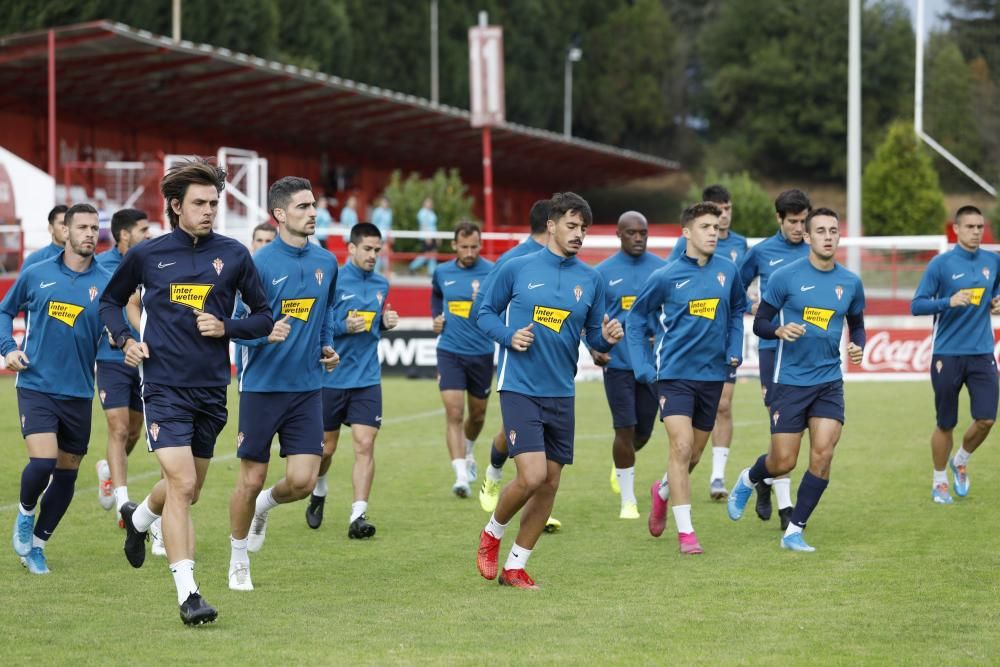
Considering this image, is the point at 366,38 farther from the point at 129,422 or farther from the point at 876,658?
the point at 876,658

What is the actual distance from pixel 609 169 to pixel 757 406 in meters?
50.3

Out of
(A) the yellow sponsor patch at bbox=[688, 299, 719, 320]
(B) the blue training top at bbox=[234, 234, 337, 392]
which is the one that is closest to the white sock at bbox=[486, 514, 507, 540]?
(B) the blue training top at bbox=[234, 234, 337, 392]

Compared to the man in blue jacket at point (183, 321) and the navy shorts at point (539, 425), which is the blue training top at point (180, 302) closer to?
the man in blue jacket at point (183, 321)

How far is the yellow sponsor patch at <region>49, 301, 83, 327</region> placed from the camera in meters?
9.24

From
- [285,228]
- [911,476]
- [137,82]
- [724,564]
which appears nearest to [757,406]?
[911,476]

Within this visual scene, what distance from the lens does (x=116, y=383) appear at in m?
10.8

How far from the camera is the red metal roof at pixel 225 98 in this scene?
29875 mm

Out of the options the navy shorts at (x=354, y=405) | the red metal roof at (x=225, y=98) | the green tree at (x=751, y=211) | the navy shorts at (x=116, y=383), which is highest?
the red metal roof at (x=225, y=98)

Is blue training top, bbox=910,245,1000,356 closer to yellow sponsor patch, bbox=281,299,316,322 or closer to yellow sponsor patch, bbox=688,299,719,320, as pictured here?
yellow sponsor patch, bbox=688,299,719,320

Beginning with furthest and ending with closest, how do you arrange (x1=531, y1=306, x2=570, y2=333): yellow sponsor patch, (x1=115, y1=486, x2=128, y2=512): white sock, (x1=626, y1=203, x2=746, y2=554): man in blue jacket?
1. (x1=115, y1=486, x2=128, y2=512): white sock
2. (x1=626, y1=203, x2=746, y2=554): man in blue jacket
3. (x1=531, y1=306, x2=570, y2=333): yellow sponsor patch

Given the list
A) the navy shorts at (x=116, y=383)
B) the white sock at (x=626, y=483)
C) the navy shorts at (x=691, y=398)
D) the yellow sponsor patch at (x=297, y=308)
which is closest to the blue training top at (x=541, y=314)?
the yellow sponsor patch at (x=297, y=308)

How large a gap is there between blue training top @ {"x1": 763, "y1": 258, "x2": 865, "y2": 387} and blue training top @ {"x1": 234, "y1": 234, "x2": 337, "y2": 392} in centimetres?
305

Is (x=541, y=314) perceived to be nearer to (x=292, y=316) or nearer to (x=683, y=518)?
(x=292, y=316)

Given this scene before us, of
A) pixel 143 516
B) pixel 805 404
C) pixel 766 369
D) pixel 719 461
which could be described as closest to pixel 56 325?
pixel 143 516
